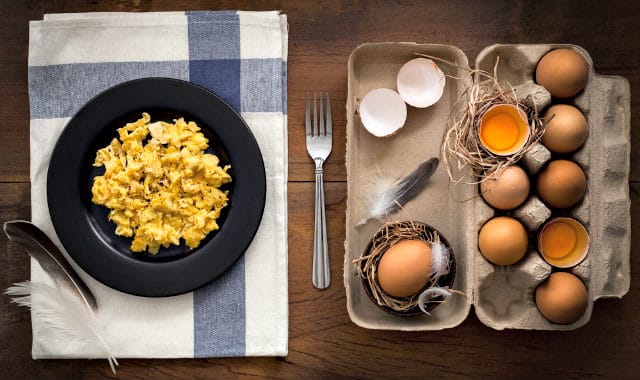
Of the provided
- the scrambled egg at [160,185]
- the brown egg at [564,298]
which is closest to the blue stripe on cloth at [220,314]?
the scrambled egg at [160,185]

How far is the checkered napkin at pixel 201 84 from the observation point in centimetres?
117

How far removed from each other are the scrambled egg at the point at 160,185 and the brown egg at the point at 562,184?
593mm

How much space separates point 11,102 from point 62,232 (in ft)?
1.01

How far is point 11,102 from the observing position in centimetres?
121

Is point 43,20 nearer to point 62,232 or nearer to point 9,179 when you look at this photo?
point 9,179

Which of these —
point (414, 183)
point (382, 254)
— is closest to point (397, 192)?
point (414, 183)

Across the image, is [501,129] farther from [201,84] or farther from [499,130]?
[201,84]

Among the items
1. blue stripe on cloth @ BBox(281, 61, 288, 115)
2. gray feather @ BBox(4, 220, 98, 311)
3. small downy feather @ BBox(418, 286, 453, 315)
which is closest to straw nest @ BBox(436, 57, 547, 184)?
small downy feather @ BBox(418, 286, 453, 315)

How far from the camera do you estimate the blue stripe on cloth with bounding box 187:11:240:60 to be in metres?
1.18

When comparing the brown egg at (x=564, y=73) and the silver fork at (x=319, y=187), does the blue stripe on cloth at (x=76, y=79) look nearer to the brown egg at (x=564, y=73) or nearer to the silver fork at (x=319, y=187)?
the silver fork at (x=319, y=187)

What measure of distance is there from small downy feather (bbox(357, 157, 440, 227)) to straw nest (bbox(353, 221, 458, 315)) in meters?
0.04

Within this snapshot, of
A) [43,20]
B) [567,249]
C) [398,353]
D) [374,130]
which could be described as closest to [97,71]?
[43,20]

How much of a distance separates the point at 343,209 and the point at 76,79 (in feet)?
1.98

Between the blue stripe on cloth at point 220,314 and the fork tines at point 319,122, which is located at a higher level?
the fork tines at point 319,122
